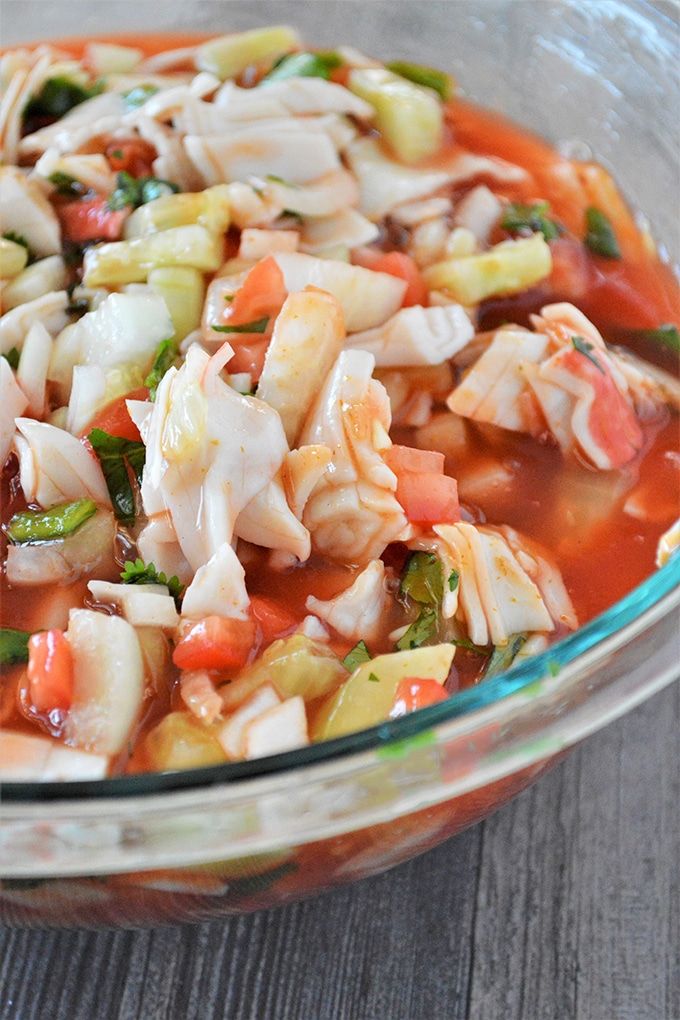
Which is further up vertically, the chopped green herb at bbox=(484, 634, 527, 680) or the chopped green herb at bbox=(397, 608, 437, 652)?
the chopped green herb at bbox=(484, 634, 527, 680)

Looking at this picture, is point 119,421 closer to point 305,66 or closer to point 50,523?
point 50,523

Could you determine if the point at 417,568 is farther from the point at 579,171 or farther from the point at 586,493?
the point at 579,171

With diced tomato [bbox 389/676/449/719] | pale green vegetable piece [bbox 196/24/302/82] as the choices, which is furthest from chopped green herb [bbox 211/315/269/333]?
pale green vegetable piece [bbox 196/24/302/82]

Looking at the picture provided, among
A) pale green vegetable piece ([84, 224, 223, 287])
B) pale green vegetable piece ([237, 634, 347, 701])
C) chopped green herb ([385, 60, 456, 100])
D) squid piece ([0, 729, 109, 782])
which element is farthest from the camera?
chopped green herb ([385, 60, 456, 100])

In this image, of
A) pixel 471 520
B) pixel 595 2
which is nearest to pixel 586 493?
pixel 471 520

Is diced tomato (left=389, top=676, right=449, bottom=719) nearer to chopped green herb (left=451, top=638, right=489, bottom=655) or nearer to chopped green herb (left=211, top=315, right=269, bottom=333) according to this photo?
chopped green herb (left=451, top=638, right=489, bottom=655)

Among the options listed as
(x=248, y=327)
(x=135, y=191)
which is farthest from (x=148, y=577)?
(x=135, y=191)

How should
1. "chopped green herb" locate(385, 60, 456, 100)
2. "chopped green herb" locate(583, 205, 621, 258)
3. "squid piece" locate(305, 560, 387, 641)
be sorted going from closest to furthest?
"squid piece" locate(305, 560, 387, 641) < "chopped green herb" locate(583, 205, 621, 258) < "chopped green herb" locate(385, 60, 456, 100)
